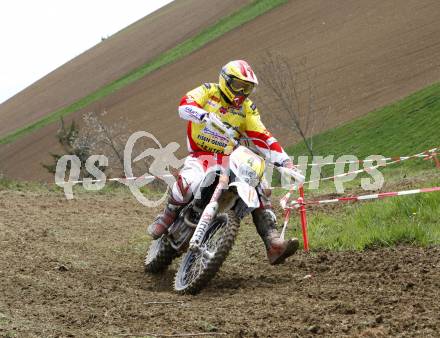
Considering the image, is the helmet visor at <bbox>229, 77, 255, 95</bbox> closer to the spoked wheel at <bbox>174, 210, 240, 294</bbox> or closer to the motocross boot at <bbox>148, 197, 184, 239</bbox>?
the spoked wheel at <bbox>174, 210, 240, 294</bbox>

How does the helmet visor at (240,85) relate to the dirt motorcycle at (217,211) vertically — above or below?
above

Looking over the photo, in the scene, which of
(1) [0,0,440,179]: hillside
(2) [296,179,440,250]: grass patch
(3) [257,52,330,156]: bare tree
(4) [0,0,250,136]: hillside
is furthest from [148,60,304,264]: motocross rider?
(4) [0,0,250,136]: hillside

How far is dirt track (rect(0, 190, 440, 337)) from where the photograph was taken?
5.13 meters

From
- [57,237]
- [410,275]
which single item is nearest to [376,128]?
[57,237]

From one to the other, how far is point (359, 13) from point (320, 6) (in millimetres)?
5321

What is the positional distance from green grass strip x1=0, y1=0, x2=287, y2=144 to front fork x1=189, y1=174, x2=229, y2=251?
150 feet

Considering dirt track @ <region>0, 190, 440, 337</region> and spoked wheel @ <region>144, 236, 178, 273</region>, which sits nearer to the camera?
dirt track @ <region>0, 190, 440, 337</region>

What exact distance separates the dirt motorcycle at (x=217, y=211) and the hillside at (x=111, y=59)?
2067 inches

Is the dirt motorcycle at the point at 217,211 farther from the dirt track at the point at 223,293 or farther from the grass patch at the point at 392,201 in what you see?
the grass patch at the point at 392,201

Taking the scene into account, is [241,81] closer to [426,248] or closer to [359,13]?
[426,248]

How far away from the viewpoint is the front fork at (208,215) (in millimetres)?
6980

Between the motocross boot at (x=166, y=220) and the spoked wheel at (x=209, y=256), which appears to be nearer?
the spoked wheel at (x=209, y=256)

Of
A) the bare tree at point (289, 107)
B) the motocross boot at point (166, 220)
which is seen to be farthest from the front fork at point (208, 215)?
the bare tree at point (289, 107)

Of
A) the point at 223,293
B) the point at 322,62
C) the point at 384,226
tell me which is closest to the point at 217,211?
the point at 223,293
